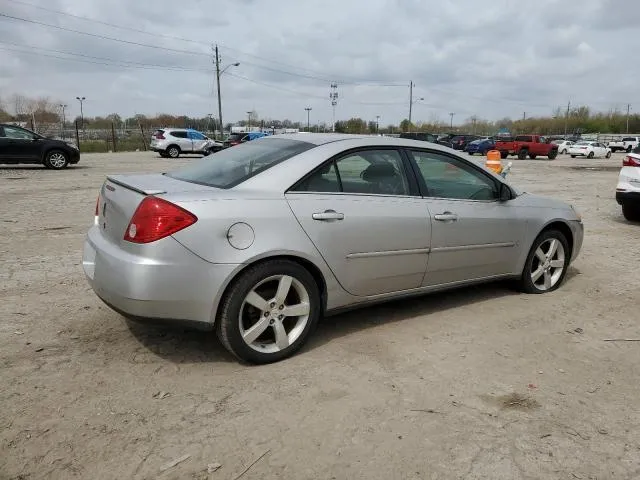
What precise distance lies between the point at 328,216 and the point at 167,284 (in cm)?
114

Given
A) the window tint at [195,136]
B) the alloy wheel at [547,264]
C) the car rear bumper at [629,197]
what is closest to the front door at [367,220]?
the alloy wheel at [547,264]

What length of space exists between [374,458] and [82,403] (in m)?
1.63

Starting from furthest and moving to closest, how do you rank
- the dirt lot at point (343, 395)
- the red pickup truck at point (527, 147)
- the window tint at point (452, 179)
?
the red pickup truck at point (527, 147) → the window tint at point (452, 179) → the dirt lot at point (343, 395)

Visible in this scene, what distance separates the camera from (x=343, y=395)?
9.98 ft

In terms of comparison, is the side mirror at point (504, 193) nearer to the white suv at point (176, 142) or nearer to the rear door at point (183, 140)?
the white suv at point (176, 142)

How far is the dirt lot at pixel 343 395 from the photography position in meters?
2.45

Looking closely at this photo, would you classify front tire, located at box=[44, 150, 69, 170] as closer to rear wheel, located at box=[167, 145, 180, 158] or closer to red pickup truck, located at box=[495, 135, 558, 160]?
rear wheel, located at box=[167, 145, 180, 158]

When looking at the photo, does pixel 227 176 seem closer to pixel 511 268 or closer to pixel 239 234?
pixel 239 234

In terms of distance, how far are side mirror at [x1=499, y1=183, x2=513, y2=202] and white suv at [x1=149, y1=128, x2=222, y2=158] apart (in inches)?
1053

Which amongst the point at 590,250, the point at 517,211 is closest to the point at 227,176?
the point at 517,211

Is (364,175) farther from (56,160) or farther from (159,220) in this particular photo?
(56,160)

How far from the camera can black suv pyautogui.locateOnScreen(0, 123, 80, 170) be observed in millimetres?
17438

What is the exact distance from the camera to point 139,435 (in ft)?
8.57

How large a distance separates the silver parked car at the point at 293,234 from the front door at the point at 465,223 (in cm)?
1
